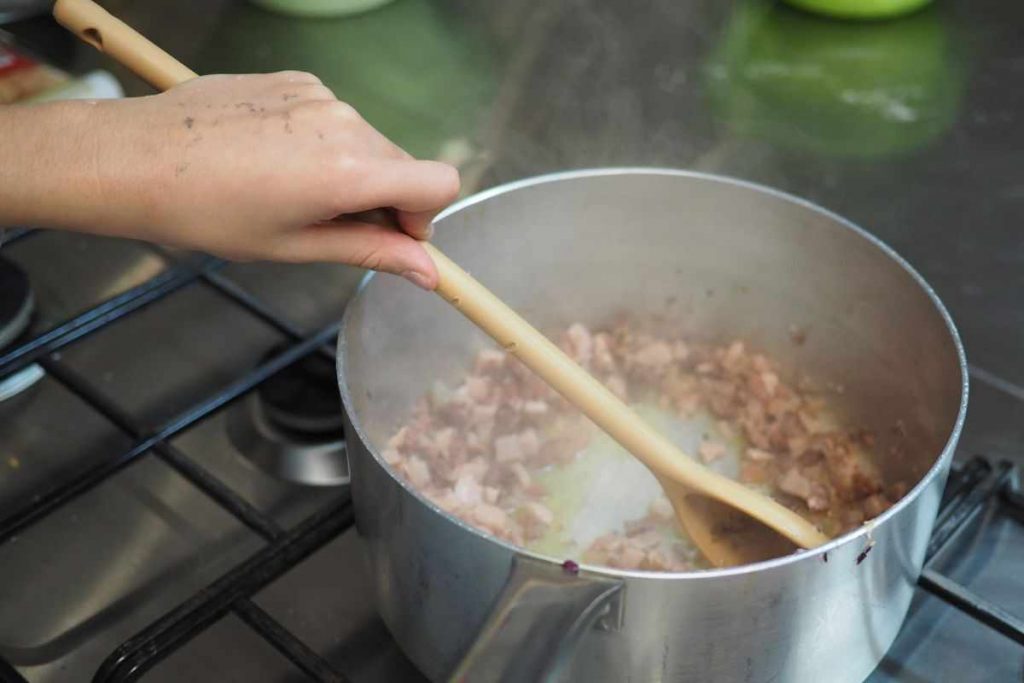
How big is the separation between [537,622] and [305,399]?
0.30m

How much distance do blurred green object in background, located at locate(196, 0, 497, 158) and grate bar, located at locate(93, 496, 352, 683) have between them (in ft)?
1.17

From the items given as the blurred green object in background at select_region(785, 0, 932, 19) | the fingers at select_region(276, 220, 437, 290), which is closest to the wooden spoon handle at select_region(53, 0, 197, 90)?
the fingers at select_region(276, 220, 437, 290)

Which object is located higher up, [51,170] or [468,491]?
[51,170]

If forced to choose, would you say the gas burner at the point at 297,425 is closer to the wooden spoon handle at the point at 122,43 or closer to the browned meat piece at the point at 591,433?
the browned meat piece at the point at 591,433

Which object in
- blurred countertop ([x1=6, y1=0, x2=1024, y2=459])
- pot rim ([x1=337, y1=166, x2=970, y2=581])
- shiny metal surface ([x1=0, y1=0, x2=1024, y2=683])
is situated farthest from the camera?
blurred countertop ([x1=6, y1=0, x2=1024, y2=459])

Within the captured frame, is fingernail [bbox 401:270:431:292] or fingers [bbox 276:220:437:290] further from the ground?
fingers [bbox 276:220:437:290]

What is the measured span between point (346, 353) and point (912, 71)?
0.62m

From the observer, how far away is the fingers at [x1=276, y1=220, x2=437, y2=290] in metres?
0.49

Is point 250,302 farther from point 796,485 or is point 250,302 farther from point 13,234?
point 796,485

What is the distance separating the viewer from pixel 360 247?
50 cm

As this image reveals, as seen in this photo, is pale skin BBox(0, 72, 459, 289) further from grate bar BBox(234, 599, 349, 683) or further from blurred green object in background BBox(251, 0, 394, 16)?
blurred green object in background BBox(251, 0, 394, 16)

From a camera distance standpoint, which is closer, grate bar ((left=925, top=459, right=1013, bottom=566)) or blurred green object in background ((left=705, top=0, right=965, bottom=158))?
grate bar ((left=925, top=459, right=1013, bottom=566))

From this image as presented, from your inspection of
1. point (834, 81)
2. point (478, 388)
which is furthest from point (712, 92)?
point (478, 388)

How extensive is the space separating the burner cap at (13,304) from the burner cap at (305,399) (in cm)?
18
